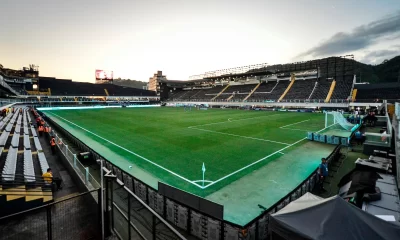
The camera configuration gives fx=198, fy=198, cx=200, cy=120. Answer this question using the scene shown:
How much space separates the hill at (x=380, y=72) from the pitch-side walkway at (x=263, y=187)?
8106cm

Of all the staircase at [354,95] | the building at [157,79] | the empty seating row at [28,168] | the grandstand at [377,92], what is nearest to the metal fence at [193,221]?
the empty seating row at [28,168]

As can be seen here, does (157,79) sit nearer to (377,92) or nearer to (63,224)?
(377,92)

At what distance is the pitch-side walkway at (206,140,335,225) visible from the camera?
777 centimetres

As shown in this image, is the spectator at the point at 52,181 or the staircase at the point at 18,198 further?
the spectator at the point at 52,181

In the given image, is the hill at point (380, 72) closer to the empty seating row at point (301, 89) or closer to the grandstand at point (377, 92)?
the empty seating row at point (301, 89)

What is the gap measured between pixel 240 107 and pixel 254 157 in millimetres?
48374

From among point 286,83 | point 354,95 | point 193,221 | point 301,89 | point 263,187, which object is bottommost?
point 263,187

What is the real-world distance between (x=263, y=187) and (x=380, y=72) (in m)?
102

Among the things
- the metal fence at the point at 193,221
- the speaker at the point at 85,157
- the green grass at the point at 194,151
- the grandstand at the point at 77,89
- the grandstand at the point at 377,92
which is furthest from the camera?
the grandstand at the point at 77,89

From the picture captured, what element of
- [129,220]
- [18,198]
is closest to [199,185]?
[129,220]

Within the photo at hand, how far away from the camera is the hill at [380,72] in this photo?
233 feet

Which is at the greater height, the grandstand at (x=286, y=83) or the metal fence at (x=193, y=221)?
the grandstand at (x=286, y=83)

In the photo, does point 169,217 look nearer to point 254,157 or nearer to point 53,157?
point 254,157

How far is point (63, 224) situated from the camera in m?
6.29
